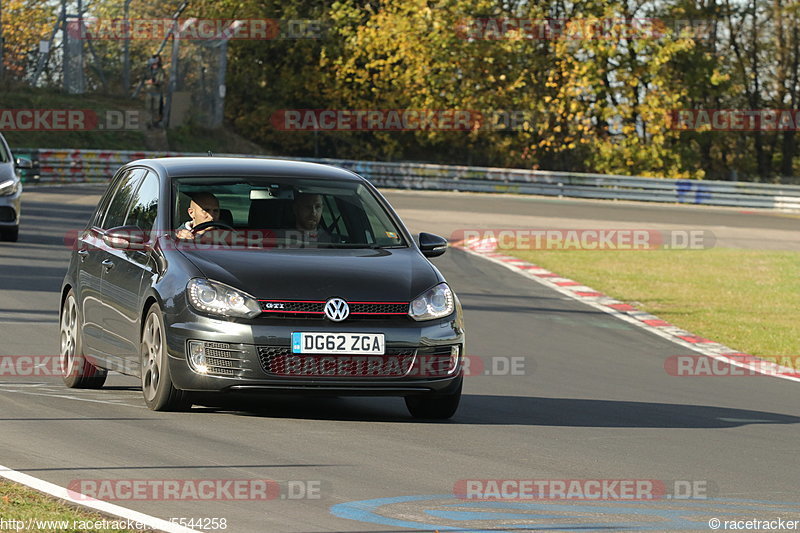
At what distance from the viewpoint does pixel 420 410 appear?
910 centimetres

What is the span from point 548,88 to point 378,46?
626 centimetres

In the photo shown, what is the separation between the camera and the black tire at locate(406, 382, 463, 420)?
8930 millimetres

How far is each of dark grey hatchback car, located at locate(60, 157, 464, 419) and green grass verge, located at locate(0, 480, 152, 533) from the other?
2.14 m

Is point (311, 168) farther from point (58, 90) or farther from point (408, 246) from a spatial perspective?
point (58, 90)

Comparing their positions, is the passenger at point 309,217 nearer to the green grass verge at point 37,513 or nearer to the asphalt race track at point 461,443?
the asphalt race track at point 461,443

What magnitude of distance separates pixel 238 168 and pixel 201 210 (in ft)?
1.50

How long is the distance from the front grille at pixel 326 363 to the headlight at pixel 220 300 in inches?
9.4

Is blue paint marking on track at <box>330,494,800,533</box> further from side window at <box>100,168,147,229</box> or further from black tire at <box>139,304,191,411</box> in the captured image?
side window at <box>100,168,147,229</box>

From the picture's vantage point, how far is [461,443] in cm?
815

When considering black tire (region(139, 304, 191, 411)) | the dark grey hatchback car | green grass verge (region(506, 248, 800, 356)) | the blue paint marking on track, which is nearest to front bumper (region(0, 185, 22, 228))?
green grass verge (region(506, 248, 800, 356))

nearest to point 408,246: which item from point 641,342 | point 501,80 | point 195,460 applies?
point 195,460

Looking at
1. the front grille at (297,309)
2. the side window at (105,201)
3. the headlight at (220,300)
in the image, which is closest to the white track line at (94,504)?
the headlight at (220,300)

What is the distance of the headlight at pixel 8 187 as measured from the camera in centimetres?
2041

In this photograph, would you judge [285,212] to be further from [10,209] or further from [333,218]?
[10,209]
